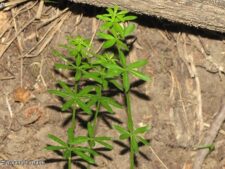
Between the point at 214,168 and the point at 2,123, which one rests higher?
the point at 2,123

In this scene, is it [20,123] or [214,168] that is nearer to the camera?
[20,123]

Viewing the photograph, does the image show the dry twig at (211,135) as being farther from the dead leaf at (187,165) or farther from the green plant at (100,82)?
the green plant at (100,82)

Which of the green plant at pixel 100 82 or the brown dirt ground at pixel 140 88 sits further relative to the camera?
the brown dirt ground at pixel 140 88

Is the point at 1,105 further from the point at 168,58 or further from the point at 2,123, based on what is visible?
the point at 168,58

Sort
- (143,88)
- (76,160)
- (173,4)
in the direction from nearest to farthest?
1. (173,4)
2. (76,160)
3. (143,88)

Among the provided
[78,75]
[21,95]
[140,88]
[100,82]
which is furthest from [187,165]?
[21,95]

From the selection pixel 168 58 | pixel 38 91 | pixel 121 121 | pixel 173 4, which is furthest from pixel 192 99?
pixel 38 91

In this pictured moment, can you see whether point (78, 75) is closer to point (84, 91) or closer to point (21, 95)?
point (84, 91)

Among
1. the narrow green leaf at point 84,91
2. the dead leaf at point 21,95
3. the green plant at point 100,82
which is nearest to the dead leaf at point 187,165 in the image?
the green plant at point 100,82
